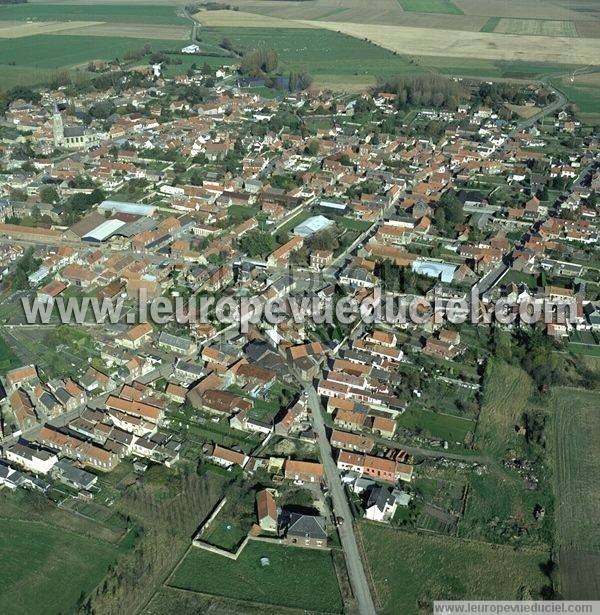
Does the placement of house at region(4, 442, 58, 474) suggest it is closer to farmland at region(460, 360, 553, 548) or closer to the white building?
farmland at region(460, 360, 553, 548)

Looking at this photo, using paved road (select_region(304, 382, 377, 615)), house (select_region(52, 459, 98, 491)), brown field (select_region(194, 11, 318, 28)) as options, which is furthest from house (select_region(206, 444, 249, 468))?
brown field (select_region(194, 11, 318, 28))

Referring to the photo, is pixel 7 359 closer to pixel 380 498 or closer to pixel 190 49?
pixel 380 498

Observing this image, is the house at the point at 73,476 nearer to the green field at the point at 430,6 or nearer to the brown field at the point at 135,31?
the brown field at the point at 135,31

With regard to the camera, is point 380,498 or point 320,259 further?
point 320,259

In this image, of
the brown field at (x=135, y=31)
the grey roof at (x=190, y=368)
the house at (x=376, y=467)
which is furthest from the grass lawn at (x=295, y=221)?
the brown field at (x=135, y=31)

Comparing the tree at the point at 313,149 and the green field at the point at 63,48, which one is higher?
the green field at the point at 63,48

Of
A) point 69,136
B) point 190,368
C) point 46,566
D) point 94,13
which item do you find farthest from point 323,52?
point 46,566

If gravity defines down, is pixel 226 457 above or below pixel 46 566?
above
